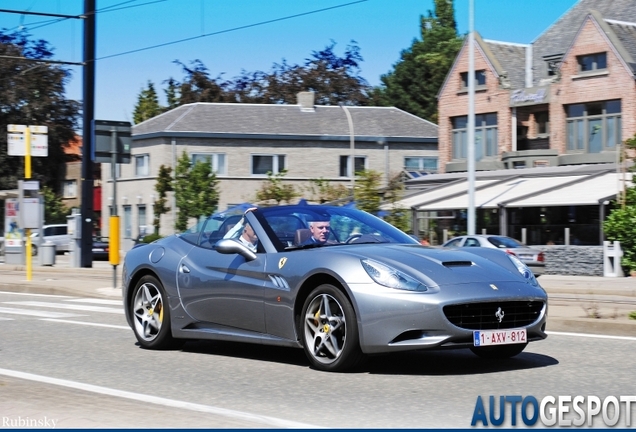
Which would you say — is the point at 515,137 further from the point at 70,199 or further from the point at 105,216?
the point at 70,199

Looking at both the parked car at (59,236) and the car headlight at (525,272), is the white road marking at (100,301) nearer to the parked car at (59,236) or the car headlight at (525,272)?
the car headlight at (525,272)

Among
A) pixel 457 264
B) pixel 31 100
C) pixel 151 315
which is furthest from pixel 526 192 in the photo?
pixel 31 100

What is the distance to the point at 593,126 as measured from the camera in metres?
41.4

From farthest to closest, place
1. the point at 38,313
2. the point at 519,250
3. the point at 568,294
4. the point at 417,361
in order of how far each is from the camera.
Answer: the point at 519,250 < the point at 568,294 < the point at 38,313 < the point at 417,361

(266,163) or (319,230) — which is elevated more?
(266,163)

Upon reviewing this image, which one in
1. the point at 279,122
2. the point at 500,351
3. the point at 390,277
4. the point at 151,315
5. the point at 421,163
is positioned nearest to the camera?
the point at 390,277

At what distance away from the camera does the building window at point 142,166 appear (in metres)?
58.9

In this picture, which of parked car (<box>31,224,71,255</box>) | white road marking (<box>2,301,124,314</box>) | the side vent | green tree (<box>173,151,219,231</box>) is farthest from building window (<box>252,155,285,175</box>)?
the side vent

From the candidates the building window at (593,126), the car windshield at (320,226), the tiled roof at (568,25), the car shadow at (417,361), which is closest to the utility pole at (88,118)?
the building window at (593,126)

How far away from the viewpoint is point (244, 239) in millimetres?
9578

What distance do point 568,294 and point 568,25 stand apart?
93.1ft

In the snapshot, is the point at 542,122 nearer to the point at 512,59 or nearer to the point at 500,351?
the point at 512,59

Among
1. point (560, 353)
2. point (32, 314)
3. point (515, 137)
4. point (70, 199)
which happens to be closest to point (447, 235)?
point (515, 137)

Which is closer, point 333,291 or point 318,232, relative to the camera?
point 333,291
